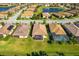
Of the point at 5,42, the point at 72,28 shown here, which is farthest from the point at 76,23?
the point at 5,42

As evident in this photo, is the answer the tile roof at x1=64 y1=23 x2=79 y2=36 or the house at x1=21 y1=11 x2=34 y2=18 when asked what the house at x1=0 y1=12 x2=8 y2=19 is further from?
the tile roof at x1=64 y1=23 x2=79 y2=36

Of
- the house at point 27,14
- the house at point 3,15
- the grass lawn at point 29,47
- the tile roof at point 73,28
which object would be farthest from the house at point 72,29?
the house at point 3,15

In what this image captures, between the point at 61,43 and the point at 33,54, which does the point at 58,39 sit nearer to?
the point at 61,43

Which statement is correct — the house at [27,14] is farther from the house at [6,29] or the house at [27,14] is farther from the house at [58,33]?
the house at [58,33]

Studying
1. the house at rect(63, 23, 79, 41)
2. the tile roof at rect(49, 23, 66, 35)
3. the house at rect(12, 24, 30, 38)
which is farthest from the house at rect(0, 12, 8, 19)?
the house at rect(63, 23, 79, 41)

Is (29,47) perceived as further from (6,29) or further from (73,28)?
(73,28)

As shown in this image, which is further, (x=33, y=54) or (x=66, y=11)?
(x=66, y=11)
